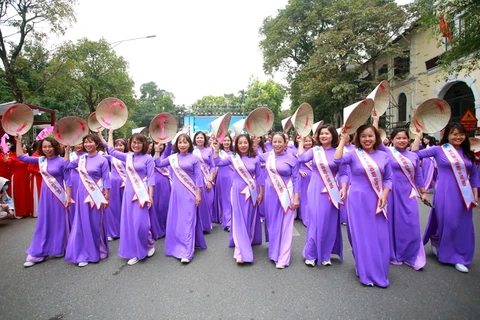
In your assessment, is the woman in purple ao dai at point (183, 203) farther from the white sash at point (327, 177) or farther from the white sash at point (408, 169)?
the white sash at point (408, 169)

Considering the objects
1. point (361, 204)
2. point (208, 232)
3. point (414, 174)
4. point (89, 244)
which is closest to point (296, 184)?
point (361, 204)

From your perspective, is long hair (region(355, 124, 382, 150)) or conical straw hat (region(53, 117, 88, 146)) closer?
long hair (region(355, 124, 382, 150))

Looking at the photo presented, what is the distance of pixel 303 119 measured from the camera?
166 inches

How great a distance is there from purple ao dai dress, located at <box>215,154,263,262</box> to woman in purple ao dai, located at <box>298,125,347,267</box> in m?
0.67

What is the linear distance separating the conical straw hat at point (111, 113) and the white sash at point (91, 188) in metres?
0.59

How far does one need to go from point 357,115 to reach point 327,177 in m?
0.84

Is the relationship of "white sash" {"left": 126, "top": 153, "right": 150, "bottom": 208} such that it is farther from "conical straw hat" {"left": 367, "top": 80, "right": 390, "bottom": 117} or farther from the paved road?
"conical straw hat" {"left": 367, "top": 80, "right": 390, "bottom": 117}

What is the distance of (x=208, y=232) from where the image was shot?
527 centimetres

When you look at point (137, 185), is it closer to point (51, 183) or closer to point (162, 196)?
point (51, 183)

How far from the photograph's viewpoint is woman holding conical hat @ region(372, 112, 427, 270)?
144 inches

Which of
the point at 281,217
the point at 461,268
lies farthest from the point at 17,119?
the point at 461,268

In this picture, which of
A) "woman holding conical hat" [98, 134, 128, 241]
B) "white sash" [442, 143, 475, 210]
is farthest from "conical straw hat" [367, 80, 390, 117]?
"woman holding conical hat" [98, 134, 128, 241]

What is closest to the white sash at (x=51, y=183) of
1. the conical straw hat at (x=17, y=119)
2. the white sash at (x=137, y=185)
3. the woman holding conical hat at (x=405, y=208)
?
the conical straw hat at (x=17, y=119)

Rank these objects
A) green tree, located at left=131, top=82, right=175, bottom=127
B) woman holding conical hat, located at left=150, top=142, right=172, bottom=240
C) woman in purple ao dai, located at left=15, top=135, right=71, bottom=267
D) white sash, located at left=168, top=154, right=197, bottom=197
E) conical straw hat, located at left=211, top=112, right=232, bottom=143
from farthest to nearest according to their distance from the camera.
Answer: green tree, located at left=131, top=82, right=175, bottom=127
woman holding conical hat, located at left=150, top=142, right=172, bottom=240
conical straw hat, located at left=211, top=112, right=232, bottom=143
white sash, located at left=168, top=154, right=197, bottom=197
woman in purple ao dai, located at left=15, top=135, right=71, bottom=267
